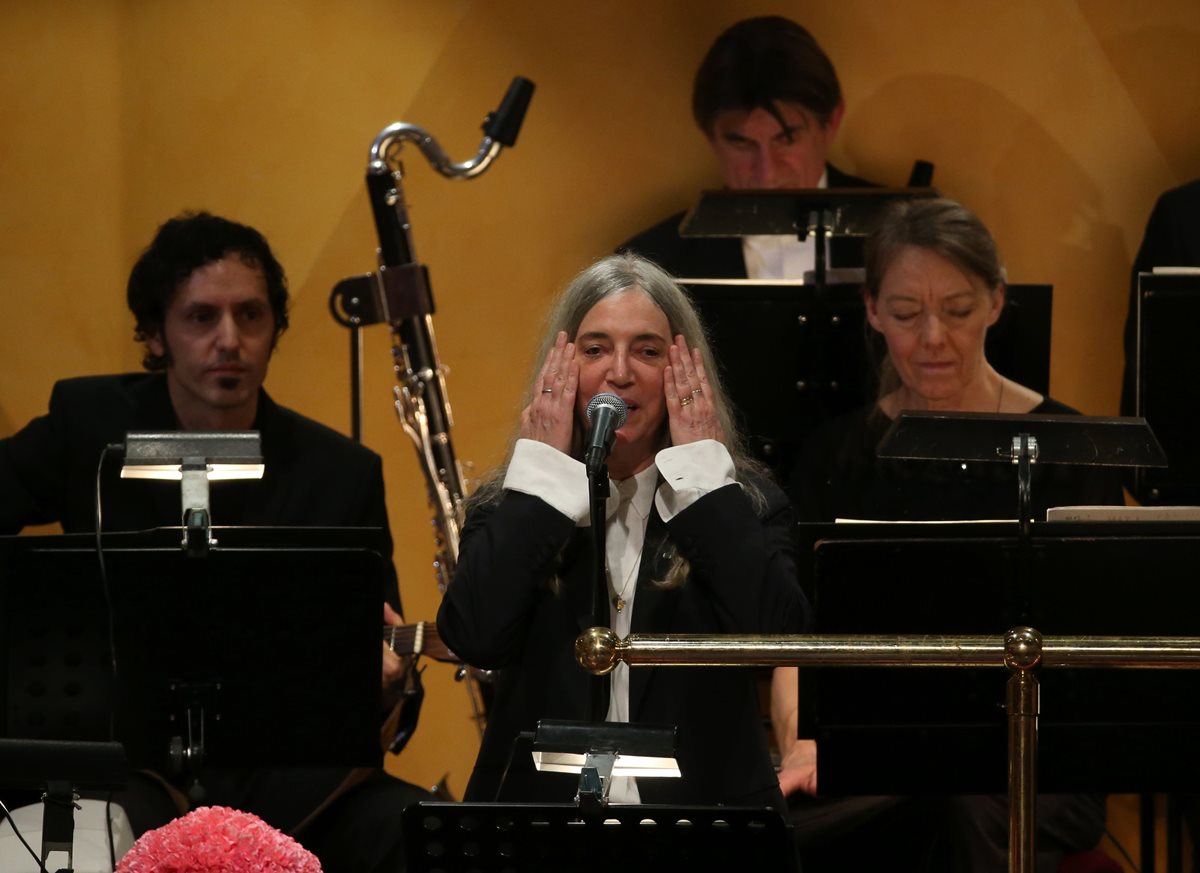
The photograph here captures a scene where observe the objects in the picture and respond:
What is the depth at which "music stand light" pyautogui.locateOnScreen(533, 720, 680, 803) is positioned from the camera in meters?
1.60

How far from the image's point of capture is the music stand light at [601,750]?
62.9 inches

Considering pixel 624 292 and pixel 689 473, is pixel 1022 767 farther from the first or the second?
pixel 624 292

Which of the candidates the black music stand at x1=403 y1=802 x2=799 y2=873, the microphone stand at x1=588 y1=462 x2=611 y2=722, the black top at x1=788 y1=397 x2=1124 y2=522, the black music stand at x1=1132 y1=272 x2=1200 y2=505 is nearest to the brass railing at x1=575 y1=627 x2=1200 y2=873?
the black music stand at x1=403 y1=802 x2=799 y2=873

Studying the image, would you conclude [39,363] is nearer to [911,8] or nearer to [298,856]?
[911,8]

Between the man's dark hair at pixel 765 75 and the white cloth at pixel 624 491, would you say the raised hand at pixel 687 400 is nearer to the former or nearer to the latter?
the white cloth at pixel 624 491

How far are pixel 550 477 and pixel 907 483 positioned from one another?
104cm

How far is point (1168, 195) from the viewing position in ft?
14.4

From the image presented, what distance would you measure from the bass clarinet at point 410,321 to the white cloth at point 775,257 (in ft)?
2.80

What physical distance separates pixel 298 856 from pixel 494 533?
89 centimetres

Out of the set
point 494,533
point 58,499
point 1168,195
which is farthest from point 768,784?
point 1168,195

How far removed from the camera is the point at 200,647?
2572 millimetres

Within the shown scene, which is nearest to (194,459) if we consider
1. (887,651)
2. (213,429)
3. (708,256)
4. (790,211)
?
(213,429)

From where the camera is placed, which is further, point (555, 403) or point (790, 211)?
point (790, 211)

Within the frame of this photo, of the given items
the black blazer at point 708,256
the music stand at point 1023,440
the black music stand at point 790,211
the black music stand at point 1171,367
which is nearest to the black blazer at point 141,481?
the black music stand at point 790,211
